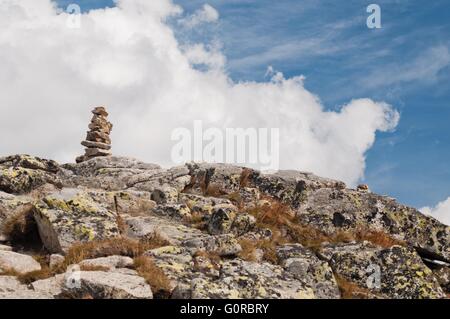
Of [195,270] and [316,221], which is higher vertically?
[316,221]

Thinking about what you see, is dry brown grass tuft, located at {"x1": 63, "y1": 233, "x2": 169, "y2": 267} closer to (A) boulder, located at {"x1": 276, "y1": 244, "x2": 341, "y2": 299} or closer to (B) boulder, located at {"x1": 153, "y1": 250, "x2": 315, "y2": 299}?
(B) boulder, located at {"x1": 153, "y1": 250, "x2": 315, "y2": 299}

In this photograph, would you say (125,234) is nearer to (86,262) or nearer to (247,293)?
(86,262)

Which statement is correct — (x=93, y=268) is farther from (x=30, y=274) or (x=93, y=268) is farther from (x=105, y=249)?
(x=30, y=274)

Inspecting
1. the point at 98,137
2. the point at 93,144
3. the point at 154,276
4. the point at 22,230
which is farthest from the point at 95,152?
the point at 154,276

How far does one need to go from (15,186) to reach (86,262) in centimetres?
834

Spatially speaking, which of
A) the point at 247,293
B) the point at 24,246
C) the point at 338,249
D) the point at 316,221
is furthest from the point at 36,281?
the point at 316,221

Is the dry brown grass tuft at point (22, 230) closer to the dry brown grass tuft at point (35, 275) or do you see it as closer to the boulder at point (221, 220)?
the dry brown grass tuft at point (35, 275)

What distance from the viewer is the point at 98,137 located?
43531 mm

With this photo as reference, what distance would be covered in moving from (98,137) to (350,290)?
31.3m

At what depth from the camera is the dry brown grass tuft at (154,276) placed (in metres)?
14.2

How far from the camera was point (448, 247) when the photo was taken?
21328 mm

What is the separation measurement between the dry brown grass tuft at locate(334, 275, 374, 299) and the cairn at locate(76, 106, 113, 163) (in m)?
29.0

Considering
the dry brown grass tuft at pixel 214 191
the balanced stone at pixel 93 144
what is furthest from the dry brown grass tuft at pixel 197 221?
the balanced stone at pixel 93 144

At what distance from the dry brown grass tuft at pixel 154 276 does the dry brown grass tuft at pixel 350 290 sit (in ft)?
19.2
